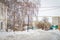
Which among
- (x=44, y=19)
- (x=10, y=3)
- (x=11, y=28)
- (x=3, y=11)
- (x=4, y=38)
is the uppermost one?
(x=10, y=3)

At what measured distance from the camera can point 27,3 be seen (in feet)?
5.40

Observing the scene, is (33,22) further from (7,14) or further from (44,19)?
(7,14)

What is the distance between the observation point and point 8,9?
1.62m

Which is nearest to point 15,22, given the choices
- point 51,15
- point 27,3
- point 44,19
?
point 27,3

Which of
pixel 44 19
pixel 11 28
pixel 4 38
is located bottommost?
pixel 4 38

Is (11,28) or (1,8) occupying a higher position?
(1,8)

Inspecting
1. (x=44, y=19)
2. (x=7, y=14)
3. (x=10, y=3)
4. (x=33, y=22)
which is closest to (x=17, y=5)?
(x=10, y=3)

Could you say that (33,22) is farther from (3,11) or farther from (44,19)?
(3,11)

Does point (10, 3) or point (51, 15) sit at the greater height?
point (10, 3)

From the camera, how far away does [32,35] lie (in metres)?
1.61

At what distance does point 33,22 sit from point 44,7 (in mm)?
306

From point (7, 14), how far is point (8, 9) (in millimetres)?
83

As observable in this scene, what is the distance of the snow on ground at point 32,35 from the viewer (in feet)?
5.21

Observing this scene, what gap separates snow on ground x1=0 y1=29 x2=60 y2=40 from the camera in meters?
1.59
